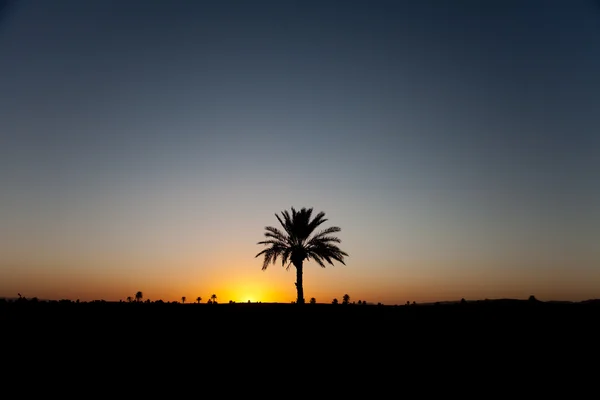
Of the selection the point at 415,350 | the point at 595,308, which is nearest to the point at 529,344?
the point at 415,350

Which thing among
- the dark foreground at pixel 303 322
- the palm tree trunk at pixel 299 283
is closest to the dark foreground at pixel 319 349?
the dark foreground at pixel 303 322

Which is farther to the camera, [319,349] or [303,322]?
[303,322]

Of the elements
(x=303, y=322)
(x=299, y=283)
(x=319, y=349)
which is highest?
(x=299, y=283)

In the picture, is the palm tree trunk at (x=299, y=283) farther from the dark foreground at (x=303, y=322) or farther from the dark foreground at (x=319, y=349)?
the dark foreground at (x=319, y=349)

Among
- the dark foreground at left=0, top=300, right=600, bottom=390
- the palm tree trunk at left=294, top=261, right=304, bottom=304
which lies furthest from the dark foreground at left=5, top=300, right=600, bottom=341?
the palm tree trunk at left=294, top=261, right=304, bottom=304

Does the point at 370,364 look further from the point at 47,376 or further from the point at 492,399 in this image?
the point at 47,376

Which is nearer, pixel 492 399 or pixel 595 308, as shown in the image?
pixel 492 399

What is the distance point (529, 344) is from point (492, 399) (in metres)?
3.23

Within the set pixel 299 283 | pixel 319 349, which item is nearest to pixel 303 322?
pixel 319 349

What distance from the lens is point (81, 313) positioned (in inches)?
510

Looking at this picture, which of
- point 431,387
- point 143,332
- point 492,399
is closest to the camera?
point 492,399

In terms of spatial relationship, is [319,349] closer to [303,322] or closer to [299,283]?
[303,322]

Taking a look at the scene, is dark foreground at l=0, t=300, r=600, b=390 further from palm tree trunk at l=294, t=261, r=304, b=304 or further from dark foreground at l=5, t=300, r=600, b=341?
palm tree trunk at l=294, t=261, r=304, b=304

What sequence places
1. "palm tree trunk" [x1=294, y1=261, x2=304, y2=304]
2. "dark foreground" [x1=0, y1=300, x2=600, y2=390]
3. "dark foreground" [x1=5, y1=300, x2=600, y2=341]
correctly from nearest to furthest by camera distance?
"dark foreground" [x1=0, y1=300, x2=600, y2=390] → "dark foreground" [x1=5, y1=300, x2=600, y2=341] → "palm tree trunk" [x1=294, y1=261, x2=304, y2=304]
